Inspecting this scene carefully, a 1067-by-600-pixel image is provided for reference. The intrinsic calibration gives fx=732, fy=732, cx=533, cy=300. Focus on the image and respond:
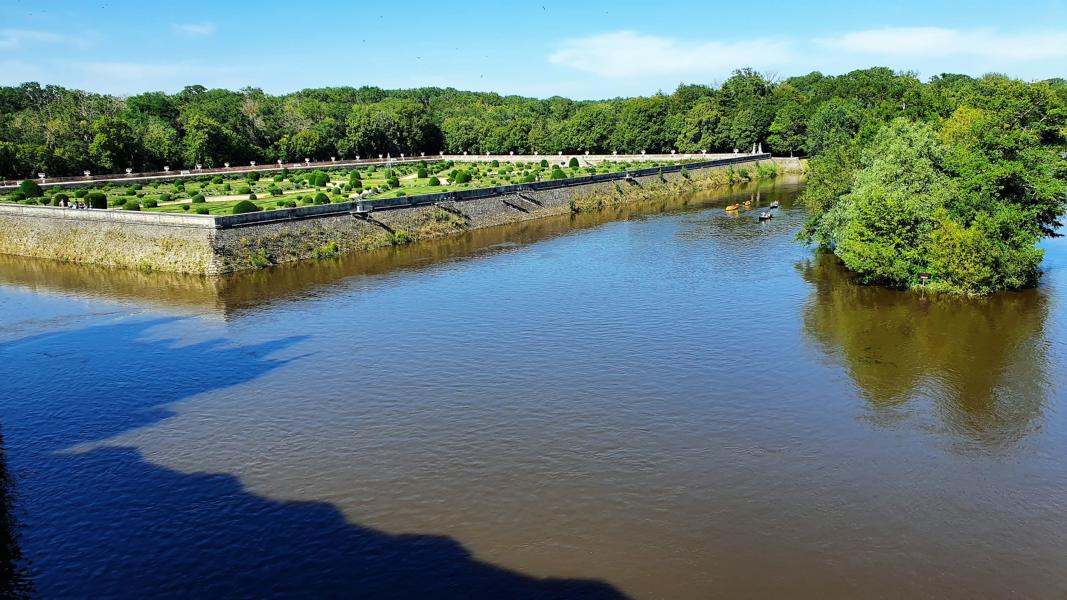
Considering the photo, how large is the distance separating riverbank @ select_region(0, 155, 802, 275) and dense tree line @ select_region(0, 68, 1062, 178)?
110 feet

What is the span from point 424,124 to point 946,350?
114 metres

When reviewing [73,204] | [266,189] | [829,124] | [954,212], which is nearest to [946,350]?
[954,212]

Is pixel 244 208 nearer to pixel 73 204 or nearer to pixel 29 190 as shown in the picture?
pixel 73 204

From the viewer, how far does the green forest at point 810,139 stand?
125ft

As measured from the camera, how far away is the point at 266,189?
75812 mm

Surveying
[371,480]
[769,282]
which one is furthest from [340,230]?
[371,480]

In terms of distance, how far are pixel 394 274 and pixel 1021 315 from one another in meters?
34.2

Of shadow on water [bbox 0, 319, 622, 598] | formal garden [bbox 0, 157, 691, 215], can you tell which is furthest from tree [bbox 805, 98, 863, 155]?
shadow on water [bbox 0, 319, 622, 598]

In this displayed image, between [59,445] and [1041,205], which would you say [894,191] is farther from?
[59,445]

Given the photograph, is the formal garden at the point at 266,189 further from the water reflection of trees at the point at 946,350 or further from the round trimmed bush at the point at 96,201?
the water reflection of trees at the point at 946,350

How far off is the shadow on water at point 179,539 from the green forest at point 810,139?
3099 centimetres

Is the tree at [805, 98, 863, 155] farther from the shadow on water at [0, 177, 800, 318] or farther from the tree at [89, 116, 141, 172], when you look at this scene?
the tree at [89, 116, 141, 172]

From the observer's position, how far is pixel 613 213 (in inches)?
3034

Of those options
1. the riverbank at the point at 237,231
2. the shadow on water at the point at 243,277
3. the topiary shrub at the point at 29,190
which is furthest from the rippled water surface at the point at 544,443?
the topiary shrub at the point at 29,190
